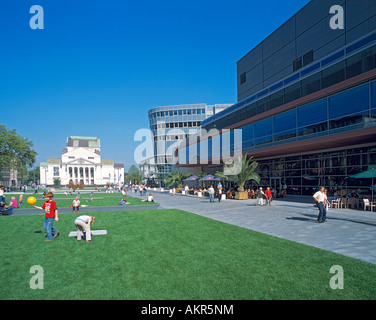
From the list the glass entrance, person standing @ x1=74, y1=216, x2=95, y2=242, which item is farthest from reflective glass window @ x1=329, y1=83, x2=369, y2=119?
person standing @ x1=74, y1=216, x2=95, y2=242

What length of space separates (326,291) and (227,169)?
77.7 feet

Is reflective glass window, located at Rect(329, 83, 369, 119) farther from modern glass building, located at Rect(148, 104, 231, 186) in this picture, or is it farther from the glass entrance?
modern glass building, located at Rect(148, 104, 231, 186)

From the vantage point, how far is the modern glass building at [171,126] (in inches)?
3356

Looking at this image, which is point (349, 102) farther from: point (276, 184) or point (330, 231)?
point (276, 184)

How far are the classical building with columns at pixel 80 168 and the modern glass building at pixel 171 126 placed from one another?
106ft

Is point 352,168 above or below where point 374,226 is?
above

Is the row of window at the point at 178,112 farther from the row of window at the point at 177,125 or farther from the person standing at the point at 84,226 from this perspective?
the person standing at the point at 84,226

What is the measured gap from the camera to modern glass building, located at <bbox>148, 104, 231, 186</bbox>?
280ft

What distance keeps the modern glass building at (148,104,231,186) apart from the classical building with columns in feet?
106

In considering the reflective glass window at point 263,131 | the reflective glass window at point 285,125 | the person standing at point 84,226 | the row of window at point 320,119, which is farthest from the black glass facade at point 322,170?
the person standing at point 84,226
